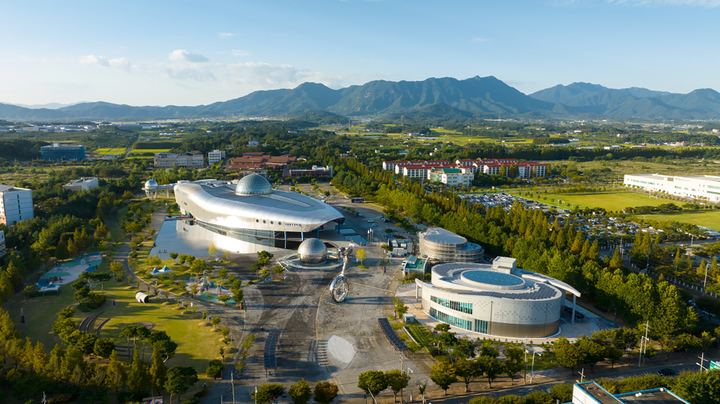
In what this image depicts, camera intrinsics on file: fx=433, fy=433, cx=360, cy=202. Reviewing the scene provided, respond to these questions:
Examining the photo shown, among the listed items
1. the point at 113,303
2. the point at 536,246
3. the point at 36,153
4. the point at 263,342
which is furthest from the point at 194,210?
the point at 36,153

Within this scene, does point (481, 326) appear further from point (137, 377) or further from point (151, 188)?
point (151, 188)

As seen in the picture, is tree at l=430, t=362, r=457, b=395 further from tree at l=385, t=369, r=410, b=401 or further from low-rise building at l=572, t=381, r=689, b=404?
low-rise building at l=572, t=381, r=689, b=404

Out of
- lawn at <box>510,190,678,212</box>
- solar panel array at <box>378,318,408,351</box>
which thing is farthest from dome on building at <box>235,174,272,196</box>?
lawn at <box>510,190,678,212</box>

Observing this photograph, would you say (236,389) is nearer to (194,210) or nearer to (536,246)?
(536,246)

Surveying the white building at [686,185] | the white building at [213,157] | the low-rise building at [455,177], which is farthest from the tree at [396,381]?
the white building at [213,157]

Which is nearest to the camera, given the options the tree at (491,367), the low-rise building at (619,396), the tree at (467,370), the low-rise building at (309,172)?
the low-rise building at (619,396)

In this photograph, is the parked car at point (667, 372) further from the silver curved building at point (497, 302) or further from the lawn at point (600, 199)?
the lawn at point (600, 199)
